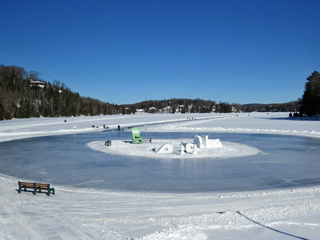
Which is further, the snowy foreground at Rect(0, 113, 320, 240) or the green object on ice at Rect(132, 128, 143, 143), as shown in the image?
the green object on ice at Rect(132, 128, 143, 143)

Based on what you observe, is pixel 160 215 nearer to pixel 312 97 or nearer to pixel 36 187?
pixel 36 187

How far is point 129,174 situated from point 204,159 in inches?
226

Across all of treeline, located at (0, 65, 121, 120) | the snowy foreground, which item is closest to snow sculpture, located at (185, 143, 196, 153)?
the snowy foreground

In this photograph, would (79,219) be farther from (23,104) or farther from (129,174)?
(23,104)

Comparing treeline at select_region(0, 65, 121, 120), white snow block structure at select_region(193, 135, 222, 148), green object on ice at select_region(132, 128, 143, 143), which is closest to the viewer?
white snow block structure at select_region(193, 135, 222, 148)

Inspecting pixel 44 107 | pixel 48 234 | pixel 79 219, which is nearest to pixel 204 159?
pixel 79 219

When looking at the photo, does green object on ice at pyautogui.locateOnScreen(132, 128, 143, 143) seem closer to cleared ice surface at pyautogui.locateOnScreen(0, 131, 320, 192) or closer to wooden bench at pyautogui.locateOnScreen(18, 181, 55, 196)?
cleared ice surface at pyautogui.locateOnScreen(0, 131, 320, 192)

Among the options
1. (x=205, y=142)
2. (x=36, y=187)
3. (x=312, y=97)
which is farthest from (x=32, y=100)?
(x=36, y=187)

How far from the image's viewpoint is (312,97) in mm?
72000

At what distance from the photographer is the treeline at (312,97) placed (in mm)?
71688

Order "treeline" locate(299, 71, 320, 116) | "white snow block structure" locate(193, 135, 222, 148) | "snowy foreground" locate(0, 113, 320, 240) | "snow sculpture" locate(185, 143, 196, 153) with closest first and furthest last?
"snowy foreground" locate(0, 113, 320, 240)
"snow sculpture" locate(185, 143, 196, 153)
"white snow block structure" locate(193, 135, 222, 148)
"treeline" locate(299, 71, 320, 116)

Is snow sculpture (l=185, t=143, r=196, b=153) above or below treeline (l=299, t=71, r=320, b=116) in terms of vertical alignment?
below

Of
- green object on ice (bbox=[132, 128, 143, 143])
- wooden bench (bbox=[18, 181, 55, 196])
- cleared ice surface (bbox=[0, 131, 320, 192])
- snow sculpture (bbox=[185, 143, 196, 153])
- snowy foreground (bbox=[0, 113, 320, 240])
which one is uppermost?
green object on ice (bbox=[132, 128, 143, 143])

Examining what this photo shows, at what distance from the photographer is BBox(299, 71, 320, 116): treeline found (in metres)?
71.7
